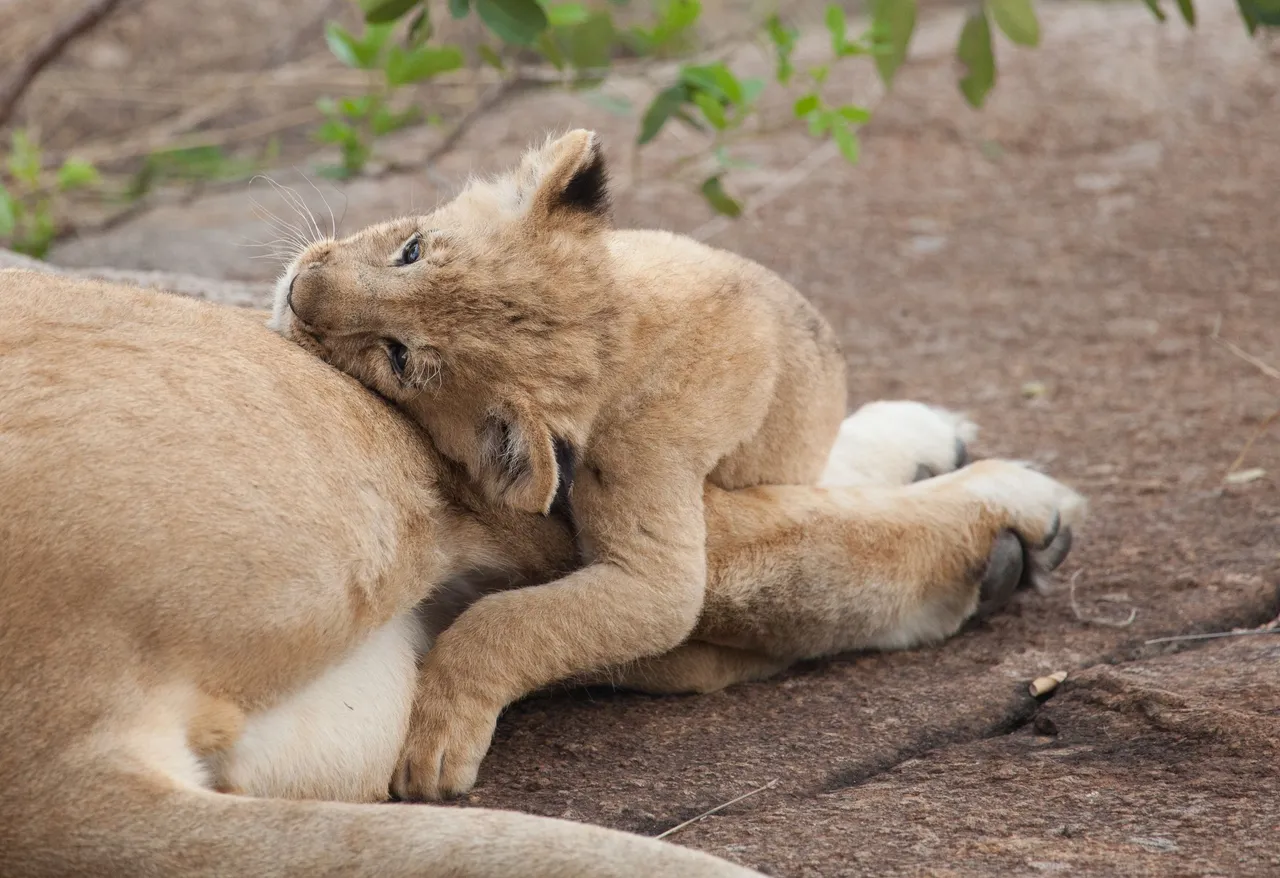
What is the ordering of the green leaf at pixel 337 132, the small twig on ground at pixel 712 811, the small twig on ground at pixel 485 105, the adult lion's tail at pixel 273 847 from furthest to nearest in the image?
the small twig on ground at pixel 485 105, the green leaf at pixel 337 132, the small twig on ground at pixel 712 811, the adult lion's tail at pixel 273 847

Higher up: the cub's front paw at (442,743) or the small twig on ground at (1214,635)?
the cub's front paw at (442,743)

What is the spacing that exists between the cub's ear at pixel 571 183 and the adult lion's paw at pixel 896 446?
43.2 inches

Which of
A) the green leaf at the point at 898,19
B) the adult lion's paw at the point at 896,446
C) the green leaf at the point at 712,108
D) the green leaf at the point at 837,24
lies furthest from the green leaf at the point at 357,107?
the green leaf at the point at 898,19

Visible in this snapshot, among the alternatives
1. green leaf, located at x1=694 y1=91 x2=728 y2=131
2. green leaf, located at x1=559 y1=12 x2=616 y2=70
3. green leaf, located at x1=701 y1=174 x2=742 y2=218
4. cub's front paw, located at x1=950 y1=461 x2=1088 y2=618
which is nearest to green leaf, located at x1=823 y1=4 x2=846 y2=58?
green leaf, located at x1=694 y1=91 x2=728 y2=131

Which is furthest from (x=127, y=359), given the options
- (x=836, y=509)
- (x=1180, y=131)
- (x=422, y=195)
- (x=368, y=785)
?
(x=1180, y=131)

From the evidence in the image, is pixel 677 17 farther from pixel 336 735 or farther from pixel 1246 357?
pixel 336 735

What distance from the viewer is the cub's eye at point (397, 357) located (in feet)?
11.1

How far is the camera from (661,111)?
6.02m

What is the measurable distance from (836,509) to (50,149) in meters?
6.99

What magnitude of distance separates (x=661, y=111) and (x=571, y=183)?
2.54 meters

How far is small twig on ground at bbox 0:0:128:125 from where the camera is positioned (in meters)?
6.71

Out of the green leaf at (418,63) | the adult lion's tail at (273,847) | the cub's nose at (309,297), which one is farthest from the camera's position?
the green leaf at (418,63)

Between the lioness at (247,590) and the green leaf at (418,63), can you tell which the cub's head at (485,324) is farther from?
the green leaf at (418,63)

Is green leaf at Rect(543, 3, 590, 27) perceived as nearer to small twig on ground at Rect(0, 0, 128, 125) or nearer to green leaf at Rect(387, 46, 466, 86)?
green leaf at Rect(387, 46, 466, 86)
